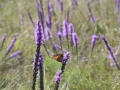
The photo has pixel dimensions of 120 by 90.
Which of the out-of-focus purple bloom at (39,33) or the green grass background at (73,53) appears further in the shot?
the green grass background at (73,53)

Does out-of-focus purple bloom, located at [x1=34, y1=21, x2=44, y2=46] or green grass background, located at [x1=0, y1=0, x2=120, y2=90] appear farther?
green grass background, located at [x1=0, y1=0, x2=120, y2=90]

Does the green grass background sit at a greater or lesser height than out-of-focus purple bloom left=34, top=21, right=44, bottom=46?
lesser

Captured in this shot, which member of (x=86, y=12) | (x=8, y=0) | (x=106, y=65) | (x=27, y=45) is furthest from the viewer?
(x=8, y=0)

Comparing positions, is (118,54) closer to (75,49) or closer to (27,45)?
(75,49)

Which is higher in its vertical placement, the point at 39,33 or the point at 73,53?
the point at 39,33

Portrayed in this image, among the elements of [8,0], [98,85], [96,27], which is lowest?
[98,85]

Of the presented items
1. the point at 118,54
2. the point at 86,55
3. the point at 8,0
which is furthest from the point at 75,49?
the point at 8,0

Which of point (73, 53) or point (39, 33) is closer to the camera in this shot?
point (39, 33)

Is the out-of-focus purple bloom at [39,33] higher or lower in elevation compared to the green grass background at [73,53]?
higher
